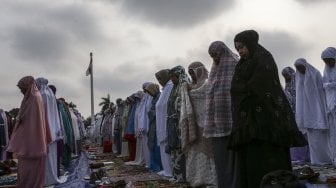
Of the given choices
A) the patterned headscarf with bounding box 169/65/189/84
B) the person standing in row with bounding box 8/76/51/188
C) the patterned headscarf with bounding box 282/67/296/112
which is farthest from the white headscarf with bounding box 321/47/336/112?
the person standing in row with bounding box 8/76/51/188

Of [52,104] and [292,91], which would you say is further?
[292,91]

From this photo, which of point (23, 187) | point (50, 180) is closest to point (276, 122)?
point (23, 187)

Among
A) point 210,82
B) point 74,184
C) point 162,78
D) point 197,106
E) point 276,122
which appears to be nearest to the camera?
point 276,122

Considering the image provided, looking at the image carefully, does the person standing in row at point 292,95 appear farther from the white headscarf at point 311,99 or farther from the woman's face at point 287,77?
the white headscarf at point 311,99

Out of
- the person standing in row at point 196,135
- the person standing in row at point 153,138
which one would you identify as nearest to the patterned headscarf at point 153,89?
the person standing in row at point 153,138

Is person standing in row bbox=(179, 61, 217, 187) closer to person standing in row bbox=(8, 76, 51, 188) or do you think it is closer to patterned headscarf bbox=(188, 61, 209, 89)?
patterned headscarf bbox=(188, 61, 209, 89)

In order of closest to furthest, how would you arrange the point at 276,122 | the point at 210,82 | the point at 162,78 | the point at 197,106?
1. the point at 276,122
2. the point at 210,82
3. the point at 197,106
4. the point at 162,78

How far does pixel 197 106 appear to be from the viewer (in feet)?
20.6

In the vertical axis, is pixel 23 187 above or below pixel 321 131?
below

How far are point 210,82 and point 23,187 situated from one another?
3.18 metres

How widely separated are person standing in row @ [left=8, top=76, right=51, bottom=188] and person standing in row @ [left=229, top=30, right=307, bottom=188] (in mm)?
3436

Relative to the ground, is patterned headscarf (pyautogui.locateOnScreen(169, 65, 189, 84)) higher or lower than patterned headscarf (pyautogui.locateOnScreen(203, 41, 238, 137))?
higher

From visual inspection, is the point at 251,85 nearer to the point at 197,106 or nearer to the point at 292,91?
the point at 197,106

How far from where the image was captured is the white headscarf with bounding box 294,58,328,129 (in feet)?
27.3
